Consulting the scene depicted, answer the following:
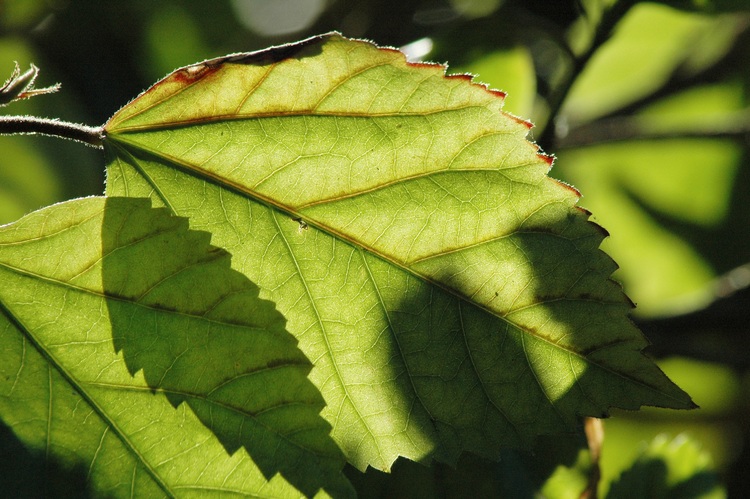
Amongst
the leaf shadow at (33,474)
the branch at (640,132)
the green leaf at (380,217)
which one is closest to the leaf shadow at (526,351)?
the green leaf at (380,217)

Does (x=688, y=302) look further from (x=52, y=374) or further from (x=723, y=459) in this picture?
(x=52, y=374)

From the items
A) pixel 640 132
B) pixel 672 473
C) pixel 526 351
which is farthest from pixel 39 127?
pixel 640 132

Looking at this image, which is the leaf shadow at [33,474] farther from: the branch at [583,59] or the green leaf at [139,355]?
the branch at [583,59]

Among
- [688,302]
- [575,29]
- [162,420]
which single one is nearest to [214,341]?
[162,420]

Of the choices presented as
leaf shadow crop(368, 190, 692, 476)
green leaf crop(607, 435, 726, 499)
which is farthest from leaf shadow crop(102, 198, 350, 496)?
green leaf crop(607, 435, 726, 499)

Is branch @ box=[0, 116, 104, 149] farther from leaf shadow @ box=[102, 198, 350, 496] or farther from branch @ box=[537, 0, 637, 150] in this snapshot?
branch @ box=[537, 0, 637, 150]

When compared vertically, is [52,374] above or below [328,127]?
below
